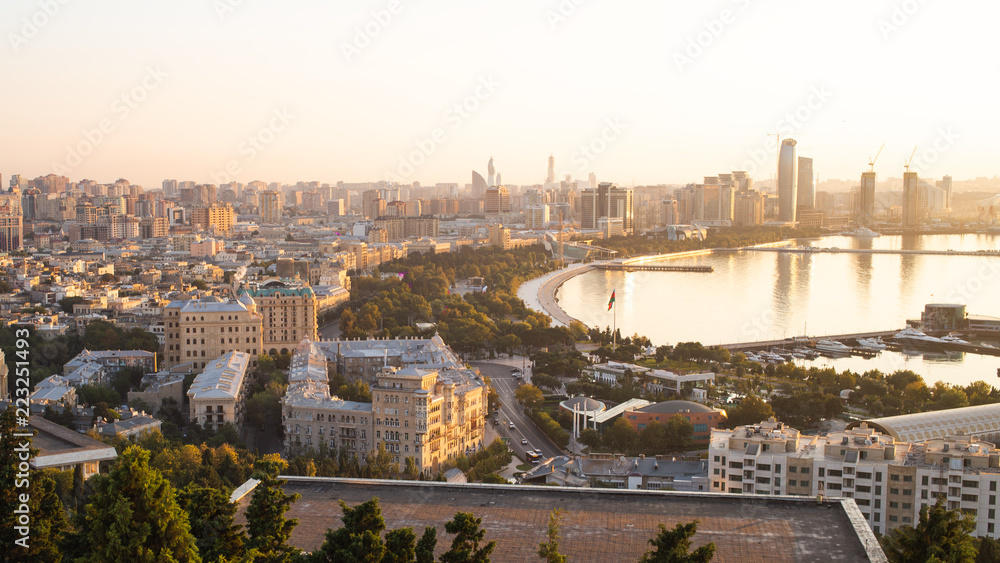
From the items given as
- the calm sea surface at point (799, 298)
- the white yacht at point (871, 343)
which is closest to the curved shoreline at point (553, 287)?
the calm sea surface at point (799, 298)

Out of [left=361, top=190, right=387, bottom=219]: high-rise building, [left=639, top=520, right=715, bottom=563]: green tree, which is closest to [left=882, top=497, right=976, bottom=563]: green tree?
[left=639, top=520, right=715, bottom=563]: green tree

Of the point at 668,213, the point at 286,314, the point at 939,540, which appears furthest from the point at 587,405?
the point at 668,213

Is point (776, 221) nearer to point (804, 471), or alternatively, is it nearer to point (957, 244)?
point (957, 244)

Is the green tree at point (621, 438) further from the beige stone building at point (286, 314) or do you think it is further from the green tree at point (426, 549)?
the beige stone building at point (286, 314)

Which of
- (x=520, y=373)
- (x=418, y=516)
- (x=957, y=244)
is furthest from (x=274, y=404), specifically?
(x=957, y=244)

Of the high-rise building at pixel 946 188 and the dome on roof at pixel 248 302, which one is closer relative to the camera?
the dome on roof at pixel 248 302

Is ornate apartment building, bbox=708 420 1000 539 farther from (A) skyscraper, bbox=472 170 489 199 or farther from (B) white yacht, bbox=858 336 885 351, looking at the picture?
(A) skyscraper, bbox=472 170 489 199

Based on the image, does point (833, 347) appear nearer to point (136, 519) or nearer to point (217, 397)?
point (217, 397)
